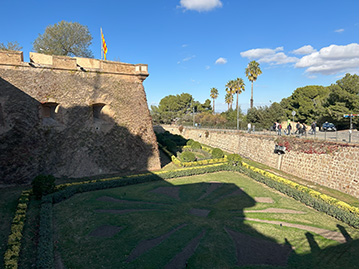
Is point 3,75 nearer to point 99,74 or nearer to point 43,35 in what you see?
point 99,74

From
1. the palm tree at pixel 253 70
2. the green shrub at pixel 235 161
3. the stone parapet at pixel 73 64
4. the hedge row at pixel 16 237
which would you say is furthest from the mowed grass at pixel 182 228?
the palm tree at pixel 253 70

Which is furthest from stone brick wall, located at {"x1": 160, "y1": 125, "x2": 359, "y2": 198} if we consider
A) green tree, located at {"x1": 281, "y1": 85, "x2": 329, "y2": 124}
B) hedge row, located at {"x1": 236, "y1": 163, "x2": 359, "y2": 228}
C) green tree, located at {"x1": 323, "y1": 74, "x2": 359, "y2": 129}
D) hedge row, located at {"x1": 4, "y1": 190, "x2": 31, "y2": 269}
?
green tree, located at {"x1": 281, "y1": 85, "x2": 329, "y2": 124}

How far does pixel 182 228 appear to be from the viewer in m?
9.14

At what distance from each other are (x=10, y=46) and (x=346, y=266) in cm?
3364

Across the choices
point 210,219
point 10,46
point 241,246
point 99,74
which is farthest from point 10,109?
point 10,46

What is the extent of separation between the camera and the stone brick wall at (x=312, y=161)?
1316cm

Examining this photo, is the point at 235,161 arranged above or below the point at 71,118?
below

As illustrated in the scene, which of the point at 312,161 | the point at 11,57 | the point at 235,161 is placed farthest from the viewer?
the point at 235,161

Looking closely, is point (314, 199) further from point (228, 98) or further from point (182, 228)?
point (228, 98)

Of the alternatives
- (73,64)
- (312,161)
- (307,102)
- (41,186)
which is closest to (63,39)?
(73,64)

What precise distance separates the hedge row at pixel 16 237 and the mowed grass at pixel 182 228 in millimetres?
1262

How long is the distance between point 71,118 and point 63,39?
54.3 ft

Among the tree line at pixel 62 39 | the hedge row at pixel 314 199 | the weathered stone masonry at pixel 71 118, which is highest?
the tree line at pixel 62 39

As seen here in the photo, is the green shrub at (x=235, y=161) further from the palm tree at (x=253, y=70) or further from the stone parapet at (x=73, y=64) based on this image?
the palm tree at (x=253, y=70)
